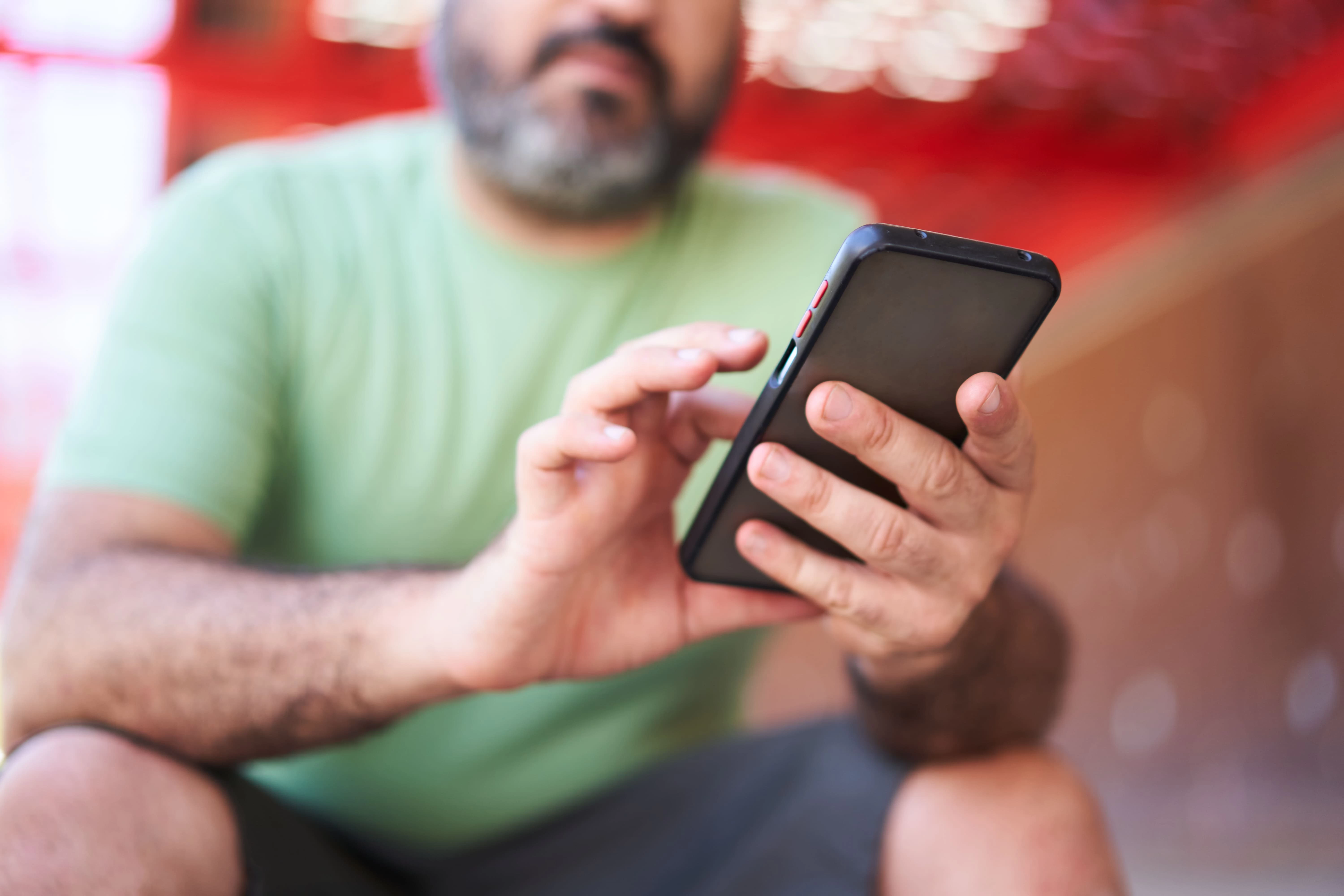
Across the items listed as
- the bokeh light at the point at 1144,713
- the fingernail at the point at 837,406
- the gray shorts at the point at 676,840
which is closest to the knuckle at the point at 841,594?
the fingernail at the point at 837,406

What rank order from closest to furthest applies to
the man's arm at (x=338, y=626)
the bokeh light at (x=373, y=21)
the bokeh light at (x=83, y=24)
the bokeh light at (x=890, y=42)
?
the man's arm at (x=338, y=626), the bokeh light at (x=83, y=24), the bokeh light at (x=373, y=21), the bokeh light at (x=890, y=42)

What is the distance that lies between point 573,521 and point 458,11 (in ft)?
2.29

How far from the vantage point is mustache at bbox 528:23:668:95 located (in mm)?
894

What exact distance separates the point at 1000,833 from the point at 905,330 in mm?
354

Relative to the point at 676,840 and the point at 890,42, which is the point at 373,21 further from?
the point at 676,840

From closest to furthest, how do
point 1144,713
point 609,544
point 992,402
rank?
point 992,402 < point 609,544 < point 1144,713

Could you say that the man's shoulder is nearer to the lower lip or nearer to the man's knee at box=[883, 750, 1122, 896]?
the lower lip

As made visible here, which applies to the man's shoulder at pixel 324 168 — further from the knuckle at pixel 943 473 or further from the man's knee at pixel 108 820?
the knuckle at pixel 943 473

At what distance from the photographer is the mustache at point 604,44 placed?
0.89 m

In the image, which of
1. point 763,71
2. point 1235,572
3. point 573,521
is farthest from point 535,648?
point 1235,572

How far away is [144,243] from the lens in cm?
88

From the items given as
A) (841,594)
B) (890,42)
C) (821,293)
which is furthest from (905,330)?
(890,42)

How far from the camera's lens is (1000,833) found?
616 mm

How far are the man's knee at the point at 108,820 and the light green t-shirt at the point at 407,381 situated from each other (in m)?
0.21
